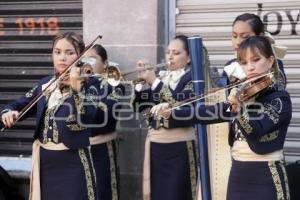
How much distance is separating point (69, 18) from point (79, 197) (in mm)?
2534

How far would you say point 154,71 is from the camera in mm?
4938

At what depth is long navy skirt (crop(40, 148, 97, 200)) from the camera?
13.4 ft

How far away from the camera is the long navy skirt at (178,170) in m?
4.81

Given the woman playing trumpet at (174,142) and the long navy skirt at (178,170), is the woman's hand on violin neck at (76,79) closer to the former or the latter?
the woman playing trumpet at (174,142)

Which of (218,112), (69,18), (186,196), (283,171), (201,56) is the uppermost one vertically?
(69,18)

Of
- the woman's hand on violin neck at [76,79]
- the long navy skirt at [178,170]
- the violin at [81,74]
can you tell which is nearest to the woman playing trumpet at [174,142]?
the long navy skirt at [178,170]

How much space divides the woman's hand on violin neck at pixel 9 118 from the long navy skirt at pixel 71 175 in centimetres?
29

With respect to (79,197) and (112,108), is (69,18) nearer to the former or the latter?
(112,108)

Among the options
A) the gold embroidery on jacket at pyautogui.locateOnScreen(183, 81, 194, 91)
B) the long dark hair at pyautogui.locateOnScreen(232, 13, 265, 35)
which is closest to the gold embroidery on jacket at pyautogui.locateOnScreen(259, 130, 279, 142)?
the long dark hair at pyautogui.locateOnScreen(232, 13, 265, 35)

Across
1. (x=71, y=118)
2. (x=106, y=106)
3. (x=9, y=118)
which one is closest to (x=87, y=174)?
(x=71, y=118)

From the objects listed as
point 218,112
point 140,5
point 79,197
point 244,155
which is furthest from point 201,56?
point 140,5

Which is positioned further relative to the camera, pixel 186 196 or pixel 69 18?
pixel 69 18

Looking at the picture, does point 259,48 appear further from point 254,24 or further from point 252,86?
point 254,24

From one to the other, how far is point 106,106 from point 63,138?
0.82 m
